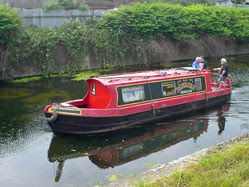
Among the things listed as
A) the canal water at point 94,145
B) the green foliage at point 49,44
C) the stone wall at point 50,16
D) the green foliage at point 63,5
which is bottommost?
the canal water at point 94,145

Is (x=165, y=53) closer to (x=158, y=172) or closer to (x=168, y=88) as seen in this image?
(x=168, y=88)

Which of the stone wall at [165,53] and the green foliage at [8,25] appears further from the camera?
the stone wall at [165,53]

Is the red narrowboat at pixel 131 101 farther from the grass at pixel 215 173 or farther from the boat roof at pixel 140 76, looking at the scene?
the grass at pixel 215 173

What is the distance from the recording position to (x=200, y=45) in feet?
91.5

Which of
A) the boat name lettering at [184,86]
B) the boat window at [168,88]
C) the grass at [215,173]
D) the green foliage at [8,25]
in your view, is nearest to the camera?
the grass at [215,173]

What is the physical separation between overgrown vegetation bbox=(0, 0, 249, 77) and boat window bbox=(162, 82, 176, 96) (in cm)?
1100

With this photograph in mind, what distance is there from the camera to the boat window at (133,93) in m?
10.9

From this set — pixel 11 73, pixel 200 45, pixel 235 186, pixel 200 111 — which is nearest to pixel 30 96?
pixel 11 73

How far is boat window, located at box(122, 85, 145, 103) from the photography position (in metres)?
10.9

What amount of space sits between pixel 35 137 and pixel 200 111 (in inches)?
275

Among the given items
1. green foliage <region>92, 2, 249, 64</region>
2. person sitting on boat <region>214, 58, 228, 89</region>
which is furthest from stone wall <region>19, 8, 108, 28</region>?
person sitting on boat <region>214, 58, 228, 89</region>

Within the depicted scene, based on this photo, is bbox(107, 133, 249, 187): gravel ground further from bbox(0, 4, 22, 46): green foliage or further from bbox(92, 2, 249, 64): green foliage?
bbox(92, 2, 249, 64): green foliage

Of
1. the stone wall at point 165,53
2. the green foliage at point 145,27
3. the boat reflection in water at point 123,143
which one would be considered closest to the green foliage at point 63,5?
the green foliage at point 145,27

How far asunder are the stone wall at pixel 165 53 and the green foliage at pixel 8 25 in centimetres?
169
